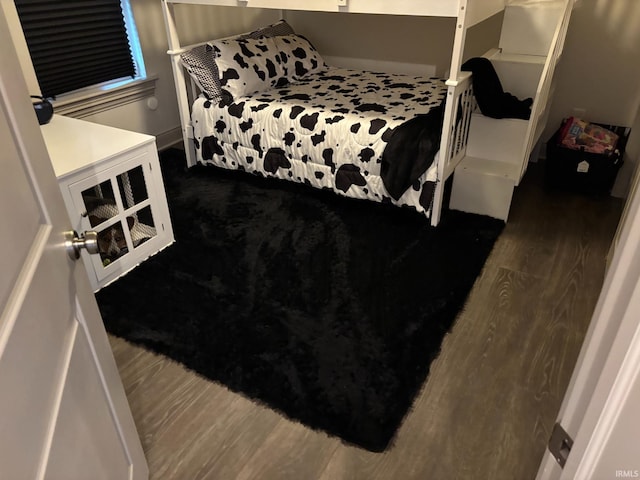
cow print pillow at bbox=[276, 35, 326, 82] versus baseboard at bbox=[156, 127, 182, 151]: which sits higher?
cow print pillow at bbox=[276, 35, 326, 82]

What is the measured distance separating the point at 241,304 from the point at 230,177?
137 centimetres

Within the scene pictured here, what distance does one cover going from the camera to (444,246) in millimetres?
2553

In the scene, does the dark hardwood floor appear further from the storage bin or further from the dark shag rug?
the storage bin

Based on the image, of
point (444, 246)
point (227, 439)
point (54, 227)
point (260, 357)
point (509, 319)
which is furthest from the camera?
point (444, 246)

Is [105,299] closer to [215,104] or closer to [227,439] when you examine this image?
[227,439]

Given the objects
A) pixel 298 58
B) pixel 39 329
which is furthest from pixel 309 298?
pixel 298 58

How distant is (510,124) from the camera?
2.70 meters

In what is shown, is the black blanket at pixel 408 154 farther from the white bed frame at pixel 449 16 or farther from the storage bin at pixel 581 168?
the storage bin at pixel 581 168

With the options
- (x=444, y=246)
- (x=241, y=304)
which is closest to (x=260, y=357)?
(x=241, y=304)

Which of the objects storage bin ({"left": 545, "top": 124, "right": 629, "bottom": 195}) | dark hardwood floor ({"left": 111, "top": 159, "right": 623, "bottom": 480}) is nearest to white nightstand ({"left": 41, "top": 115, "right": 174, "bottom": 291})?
dark hardwood floor ({"left": 111, "top": 159, "right": 623, "bottom": 480})

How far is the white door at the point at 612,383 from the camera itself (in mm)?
597

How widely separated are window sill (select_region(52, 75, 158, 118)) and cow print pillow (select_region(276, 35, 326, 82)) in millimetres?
942

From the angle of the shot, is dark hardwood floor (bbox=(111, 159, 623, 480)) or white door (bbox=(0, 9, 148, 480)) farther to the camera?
dark hardwood floor (bbox=(111, 159, 623, 480))

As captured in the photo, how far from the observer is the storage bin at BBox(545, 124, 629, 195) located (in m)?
2.97
